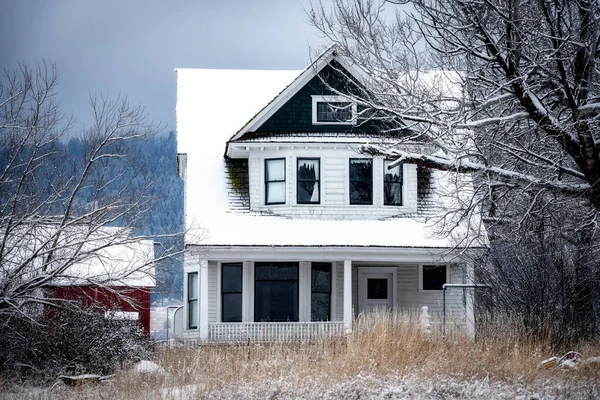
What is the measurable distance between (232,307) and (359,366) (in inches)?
388

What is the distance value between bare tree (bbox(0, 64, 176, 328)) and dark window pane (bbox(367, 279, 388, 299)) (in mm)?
7754

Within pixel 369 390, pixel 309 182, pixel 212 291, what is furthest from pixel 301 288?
pixel 369 390

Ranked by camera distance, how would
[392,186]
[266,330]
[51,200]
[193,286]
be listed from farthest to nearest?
[193,286]
[392,186]
[266,330]
[51,200]

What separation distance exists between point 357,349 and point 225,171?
11.0 meters

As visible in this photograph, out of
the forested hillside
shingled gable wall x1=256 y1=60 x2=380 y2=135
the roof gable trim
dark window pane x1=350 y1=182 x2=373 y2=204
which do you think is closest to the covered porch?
the forested hillside

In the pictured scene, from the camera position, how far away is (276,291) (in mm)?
25750

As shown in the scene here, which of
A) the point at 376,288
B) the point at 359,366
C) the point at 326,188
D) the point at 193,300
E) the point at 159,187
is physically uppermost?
the point at 159,187

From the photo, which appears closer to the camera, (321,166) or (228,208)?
(228,208)

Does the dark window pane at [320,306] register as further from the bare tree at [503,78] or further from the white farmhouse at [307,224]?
the bare tree at [503,78]

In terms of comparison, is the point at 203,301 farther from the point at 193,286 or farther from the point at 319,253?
the point at 319,253

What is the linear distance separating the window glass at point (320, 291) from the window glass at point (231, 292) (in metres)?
2.14

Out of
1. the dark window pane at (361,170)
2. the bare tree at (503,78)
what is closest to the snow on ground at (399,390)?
the bare tree at (503,78)

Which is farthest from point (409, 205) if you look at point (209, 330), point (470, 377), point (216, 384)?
point (216, 384)

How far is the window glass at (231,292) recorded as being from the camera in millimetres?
25609
